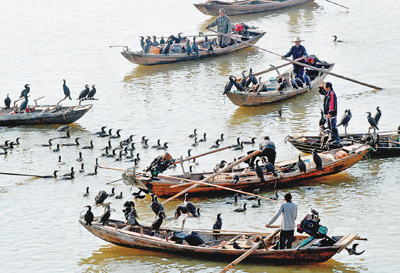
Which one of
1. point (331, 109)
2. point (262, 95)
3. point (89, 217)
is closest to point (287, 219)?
point (89, 217)

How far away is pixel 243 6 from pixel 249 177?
27.8m

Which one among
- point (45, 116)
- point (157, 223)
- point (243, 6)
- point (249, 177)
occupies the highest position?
point (243, 6)

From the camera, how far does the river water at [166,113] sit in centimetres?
1814

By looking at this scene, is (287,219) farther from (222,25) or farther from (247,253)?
(222,25)

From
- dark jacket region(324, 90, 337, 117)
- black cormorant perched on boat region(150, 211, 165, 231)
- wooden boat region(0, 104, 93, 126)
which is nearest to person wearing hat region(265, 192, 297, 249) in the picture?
black cormorant perched on boat region(150, 211, 165, 231)

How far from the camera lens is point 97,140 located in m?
26.2

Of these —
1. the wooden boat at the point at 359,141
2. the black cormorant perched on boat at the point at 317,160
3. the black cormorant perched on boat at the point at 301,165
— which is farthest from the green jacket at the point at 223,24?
the black cormorant perched on boat at the point at 301,165

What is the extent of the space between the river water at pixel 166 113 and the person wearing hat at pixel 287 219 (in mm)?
826

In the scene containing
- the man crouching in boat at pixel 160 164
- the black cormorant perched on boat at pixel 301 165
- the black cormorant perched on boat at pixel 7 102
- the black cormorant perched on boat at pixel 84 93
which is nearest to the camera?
the man crouching in boat at pixel 160 164

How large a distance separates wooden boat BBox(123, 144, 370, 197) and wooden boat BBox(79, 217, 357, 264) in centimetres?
238

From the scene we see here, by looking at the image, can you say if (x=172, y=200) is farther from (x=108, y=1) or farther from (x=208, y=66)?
(x=108, y=1)

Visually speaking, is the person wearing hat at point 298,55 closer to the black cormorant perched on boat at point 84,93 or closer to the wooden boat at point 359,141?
the wooden boat at point 359,141

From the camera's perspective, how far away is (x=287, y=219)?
51.3 feet

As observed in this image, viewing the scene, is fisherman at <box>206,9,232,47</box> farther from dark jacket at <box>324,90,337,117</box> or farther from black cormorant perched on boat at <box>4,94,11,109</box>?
dark jacket at <box>324,90,337,117</box>
